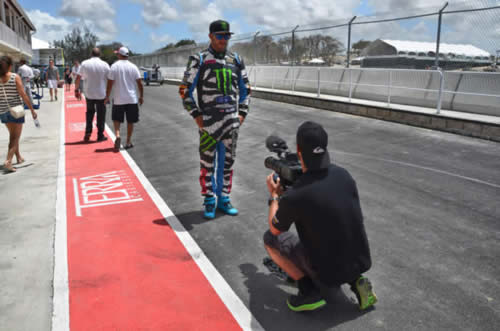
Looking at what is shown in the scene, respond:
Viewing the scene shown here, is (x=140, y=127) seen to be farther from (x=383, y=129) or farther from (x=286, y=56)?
(x=286, y=56)

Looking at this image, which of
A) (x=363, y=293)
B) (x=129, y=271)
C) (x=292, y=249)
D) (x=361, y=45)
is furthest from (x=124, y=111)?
(x=361, y=45)

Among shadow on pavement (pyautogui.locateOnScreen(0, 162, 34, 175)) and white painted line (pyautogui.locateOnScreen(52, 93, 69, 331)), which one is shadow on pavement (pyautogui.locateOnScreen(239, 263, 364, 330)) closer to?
white painted line (pyautogui.locateOnScreen(52, 93, 69, 331))

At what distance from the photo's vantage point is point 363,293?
295 centimetres

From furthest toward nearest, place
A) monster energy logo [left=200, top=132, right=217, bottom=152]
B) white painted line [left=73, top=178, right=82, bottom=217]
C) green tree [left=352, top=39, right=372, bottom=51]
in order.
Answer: green tree [left=352, top=39, right=372, bottom=51], white painted line [left=73, top=178, right=82, bottom=217], monster energy logo [left=200, top=132, right=217, bottom=152]

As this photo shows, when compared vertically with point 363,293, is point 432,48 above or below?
above

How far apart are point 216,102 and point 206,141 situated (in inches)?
17.9

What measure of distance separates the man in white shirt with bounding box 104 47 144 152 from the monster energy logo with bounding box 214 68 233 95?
13.4ft

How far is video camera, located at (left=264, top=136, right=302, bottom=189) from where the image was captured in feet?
9.73

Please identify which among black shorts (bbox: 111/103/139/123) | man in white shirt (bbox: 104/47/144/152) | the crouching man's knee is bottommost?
the crouching man's knee

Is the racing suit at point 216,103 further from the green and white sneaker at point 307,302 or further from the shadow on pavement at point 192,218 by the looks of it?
the green and white sneaker at point 307,302

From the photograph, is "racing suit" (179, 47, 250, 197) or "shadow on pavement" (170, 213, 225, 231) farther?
"shadow on pavement" (170, 213, 225, 231)

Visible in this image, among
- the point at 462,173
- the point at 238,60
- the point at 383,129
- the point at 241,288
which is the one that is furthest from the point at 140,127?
the point at 241,288

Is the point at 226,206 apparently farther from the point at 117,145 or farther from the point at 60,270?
the point at 117,145

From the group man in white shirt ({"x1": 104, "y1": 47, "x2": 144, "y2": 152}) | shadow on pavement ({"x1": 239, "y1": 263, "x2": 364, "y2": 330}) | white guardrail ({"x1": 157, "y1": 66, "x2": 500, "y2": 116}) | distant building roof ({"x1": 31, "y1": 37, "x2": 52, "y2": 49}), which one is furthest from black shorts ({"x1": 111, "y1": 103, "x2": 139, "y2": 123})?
distant building roof ({"x1": 31, "y1": 37, "x2": 52, "y2": 49})
